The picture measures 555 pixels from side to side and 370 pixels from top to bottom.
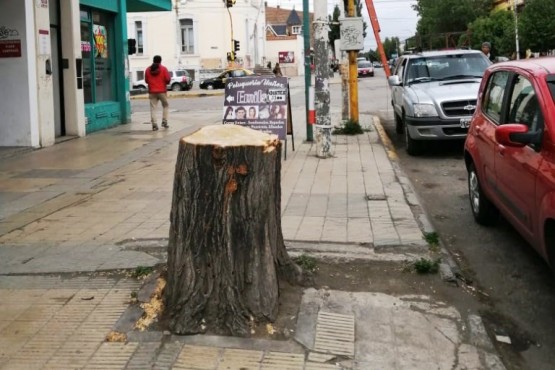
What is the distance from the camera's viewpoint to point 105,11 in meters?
15.9

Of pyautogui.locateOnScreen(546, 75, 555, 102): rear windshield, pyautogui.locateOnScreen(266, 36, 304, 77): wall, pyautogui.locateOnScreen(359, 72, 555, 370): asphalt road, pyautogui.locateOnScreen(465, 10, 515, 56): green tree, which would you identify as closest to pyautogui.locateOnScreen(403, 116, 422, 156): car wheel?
pyautogui.locateOnScreen(359, 72, 555, 370): asphalt road

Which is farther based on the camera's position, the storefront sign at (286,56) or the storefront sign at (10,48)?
the storefront sign at (286,56)

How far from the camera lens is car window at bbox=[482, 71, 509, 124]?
609 cm

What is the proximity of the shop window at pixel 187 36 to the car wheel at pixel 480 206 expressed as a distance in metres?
47.7

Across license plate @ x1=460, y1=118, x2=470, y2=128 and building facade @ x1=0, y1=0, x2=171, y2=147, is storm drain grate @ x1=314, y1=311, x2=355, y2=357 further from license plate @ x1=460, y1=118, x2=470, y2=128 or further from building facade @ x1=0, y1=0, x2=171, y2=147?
building facade @ x1=0, y1=0, x2=171, y2=147

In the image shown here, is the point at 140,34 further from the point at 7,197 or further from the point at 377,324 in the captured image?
the point at 377,324

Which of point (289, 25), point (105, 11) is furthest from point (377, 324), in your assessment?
point (289, 25)

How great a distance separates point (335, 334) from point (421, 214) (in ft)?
10.5

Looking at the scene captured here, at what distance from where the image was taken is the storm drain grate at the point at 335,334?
3830mm

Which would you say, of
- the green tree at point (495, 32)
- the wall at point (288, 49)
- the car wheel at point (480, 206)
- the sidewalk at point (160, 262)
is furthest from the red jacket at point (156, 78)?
the wall at point (288, 49)

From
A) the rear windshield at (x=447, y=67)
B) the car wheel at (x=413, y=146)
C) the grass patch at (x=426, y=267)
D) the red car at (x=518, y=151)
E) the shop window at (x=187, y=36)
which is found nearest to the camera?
the red car at (x=518, y=151)

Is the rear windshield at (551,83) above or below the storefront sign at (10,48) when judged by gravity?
below

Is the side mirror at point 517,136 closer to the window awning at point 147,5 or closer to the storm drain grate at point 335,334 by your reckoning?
Result: the storm drain grate at point 335,334

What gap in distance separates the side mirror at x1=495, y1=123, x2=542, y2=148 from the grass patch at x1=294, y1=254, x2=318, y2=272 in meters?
1.75
